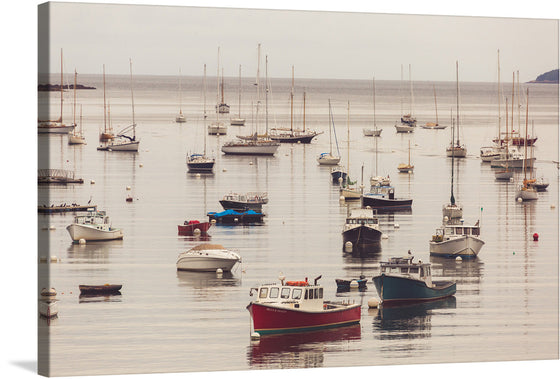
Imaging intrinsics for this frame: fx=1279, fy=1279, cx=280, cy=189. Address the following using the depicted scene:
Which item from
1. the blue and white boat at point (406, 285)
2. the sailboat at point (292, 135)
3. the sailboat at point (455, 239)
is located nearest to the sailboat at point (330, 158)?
the sailboat at point (292, 135)

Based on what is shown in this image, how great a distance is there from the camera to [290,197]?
37.8m

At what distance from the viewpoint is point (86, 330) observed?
2384cm

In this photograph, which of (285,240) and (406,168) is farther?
(406,168)

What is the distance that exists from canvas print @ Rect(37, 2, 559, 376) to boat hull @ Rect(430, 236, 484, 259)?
0.07 meters

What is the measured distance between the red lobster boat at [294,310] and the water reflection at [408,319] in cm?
83

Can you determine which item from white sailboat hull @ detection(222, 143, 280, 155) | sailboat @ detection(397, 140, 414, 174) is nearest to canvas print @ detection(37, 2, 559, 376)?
sailboat @ detection(397, 140, 414, 174)

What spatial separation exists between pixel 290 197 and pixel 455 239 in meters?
6.56

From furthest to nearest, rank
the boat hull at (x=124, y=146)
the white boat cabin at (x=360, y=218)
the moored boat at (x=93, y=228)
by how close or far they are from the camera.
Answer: the boat hull at (x=124, y=146), the moored boat at (x=93, y=228), the white boat cabin at (x=360, y=218)

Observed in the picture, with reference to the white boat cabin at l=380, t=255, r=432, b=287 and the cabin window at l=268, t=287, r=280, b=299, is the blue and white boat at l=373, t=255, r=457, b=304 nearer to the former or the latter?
the white boat cabin at l=380, t=255, r=432, b=287

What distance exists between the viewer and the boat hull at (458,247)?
32.2 meters

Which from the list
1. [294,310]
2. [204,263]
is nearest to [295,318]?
[294,310]

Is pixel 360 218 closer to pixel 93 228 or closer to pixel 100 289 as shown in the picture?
pixel 93 228

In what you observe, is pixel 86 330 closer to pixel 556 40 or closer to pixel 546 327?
pixel 546 327

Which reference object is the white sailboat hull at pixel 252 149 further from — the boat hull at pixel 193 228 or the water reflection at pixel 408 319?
the water reflection at pixel 408 319
